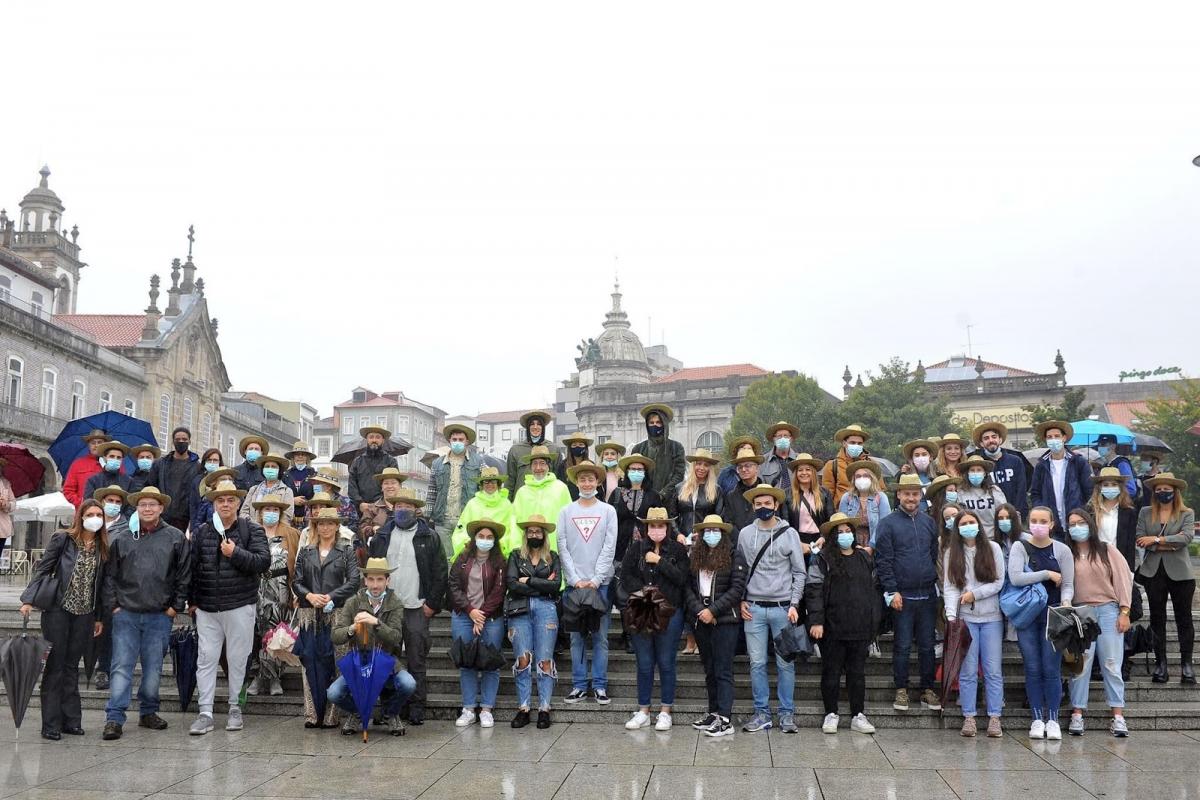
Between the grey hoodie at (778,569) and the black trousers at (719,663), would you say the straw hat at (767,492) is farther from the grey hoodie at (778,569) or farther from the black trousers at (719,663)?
the black trousers at (719,663)

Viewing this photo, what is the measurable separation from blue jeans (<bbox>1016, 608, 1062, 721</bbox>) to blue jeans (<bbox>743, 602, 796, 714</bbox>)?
6.70ft

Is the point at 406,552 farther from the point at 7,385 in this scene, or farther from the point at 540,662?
the point at 7,385


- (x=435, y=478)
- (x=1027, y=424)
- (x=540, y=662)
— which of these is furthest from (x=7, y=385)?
(x=1027, y=424)

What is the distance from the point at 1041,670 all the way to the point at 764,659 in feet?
7.86

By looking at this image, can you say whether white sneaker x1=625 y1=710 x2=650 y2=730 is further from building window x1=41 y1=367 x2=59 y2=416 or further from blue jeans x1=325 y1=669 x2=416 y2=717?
building window x1=41 y1=367 x2=59 y2=416

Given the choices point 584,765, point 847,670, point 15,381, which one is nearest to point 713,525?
point 847,670

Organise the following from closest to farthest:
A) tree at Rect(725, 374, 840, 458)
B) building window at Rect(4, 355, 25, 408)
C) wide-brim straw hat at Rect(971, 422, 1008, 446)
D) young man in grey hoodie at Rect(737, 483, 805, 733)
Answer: young man in grey hoodie at Rect(737, 483, 805, 733) → wide-brim straw hat at Rect(971, 422, 1008, 446) → building window at Rect(4, 355, 25, 408) → tree at Rect(725, 374, 840, 458)

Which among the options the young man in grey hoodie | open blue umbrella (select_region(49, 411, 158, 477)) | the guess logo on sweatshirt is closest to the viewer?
the young man in grey hoodie

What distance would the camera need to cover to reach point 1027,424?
226 ft

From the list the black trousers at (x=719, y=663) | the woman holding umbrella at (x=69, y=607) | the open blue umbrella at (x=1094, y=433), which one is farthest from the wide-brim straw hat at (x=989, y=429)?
the woman holding umbrella at (x=69, y=607)

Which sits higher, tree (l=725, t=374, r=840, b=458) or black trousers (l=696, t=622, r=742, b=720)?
tree (l=725, t=374, r=840, b=458)

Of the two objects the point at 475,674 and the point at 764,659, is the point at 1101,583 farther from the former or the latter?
the point at 475,674

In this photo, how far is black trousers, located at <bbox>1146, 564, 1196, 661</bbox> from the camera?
943cm

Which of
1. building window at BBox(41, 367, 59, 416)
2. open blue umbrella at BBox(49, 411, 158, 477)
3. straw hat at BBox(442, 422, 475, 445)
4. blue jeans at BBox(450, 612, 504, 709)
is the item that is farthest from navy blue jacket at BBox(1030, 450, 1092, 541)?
building window at BBox(41, 367, 59, 416)
